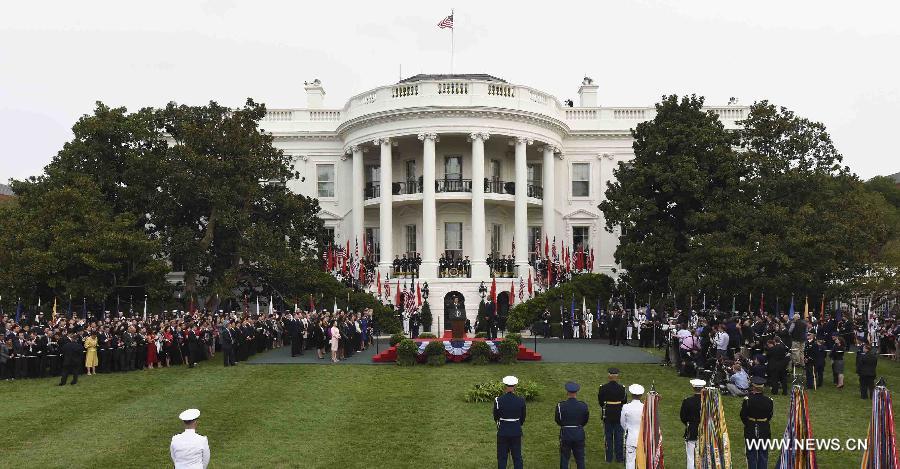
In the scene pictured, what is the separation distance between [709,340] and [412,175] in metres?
25.6

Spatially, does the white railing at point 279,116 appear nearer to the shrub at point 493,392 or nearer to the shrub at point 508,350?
the shrub at point 508,350

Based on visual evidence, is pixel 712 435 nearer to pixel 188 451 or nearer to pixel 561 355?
pixel 188 451

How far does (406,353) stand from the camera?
24266 millimetres

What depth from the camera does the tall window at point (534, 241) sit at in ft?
142

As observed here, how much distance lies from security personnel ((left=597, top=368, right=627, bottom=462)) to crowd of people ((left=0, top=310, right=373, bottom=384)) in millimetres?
14029

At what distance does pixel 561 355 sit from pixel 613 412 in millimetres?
14717

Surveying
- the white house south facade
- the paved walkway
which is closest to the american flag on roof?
the white house south facade

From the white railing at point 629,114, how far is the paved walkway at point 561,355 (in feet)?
62.5

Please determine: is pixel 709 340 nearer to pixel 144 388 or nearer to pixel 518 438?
pixel 518 438

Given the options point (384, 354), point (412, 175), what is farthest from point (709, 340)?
point (412, 175)

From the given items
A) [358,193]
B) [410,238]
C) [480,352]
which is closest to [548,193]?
[410,238]

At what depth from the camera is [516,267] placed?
40.4 m

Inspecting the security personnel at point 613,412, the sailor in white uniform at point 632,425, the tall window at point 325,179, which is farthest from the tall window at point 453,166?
the sailor in white uniform at point 632,425

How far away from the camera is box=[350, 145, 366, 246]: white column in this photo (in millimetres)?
A: 42812
